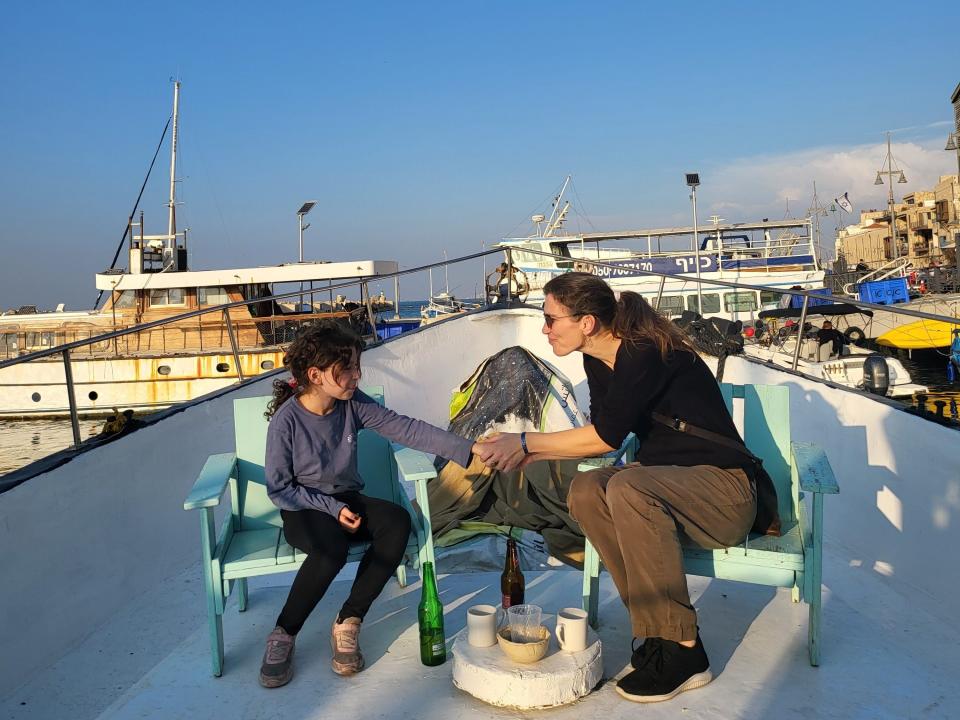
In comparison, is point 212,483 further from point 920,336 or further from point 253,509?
point 920,336

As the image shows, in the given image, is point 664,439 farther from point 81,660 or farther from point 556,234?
point 556,234

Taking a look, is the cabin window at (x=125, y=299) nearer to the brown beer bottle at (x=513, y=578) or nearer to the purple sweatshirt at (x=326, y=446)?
the purple sweatshirt at (x=326, y=446)

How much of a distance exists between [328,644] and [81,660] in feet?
3.22

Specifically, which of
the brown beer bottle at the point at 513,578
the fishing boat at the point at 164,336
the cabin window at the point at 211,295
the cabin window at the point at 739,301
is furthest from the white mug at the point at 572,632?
the cabin window at the point at 739,301

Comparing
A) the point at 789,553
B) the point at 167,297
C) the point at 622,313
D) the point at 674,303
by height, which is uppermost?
the point at 622,313

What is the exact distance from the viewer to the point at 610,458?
2.90 m

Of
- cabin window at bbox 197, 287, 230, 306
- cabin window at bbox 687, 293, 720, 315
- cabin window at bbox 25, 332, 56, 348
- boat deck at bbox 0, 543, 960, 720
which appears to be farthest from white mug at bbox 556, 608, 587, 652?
cabin window at bbox 25, 332, 56, 348

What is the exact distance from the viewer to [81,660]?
290 cm

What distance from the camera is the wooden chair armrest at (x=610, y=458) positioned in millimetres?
2721

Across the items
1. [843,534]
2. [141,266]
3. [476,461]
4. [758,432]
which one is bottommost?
[843,534]

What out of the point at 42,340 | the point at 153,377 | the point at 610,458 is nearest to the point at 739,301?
the point at 153,377

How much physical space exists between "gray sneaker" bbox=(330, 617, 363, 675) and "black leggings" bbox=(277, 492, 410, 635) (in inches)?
1.3

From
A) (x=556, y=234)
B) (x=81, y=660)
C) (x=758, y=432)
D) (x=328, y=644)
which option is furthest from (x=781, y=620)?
(x=556, y=234)

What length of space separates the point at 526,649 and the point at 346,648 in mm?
631
